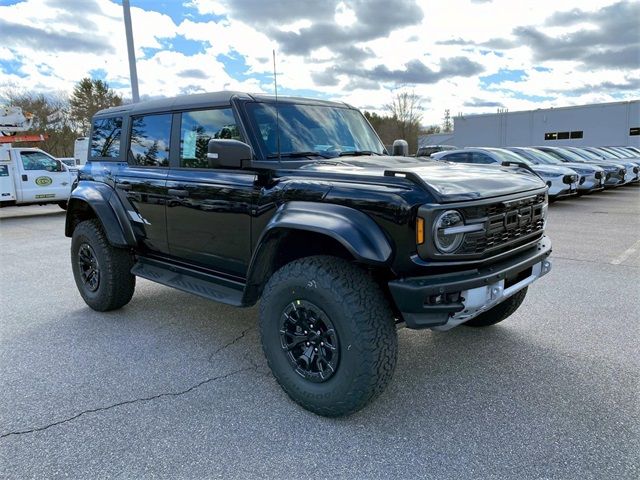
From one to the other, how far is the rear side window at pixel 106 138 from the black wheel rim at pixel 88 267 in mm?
916

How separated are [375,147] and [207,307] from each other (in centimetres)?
225

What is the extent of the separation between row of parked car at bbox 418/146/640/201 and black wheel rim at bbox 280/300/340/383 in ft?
25.5

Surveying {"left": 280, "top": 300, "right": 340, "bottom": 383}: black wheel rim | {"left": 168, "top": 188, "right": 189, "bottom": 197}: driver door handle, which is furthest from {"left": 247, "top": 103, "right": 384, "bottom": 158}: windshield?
{"left": 280, "top": 300, "right": 340, "bottom": 383}: black wheel rim

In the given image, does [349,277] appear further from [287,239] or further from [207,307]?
[207,307]

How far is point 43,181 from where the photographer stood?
41.8ft

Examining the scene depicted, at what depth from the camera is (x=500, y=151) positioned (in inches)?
500

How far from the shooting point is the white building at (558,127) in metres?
36.5

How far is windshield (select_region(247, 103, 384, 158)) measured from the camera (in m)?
3.39

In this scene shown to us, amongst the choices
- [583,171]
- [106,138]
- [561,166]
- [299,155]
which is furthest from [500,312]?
[583,171]

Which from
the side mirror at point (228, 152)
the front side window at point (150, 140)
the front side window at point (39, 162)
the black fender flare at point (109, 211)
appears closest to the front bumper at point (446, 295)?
the side mirror at point (228, 152)

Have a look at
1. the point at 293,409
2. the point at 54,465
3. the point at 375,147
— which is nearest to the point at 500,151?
the point at 375,147

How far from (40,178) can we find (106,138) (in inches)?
382

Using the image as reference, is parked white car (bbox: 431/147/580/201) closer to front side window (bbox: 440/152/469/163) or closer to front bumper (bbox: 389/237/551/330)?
front side window (bbox: 440/152/469/163)

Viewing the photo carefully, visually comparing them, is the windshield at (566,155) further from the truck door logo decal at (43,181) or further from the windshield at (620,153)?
the truck door logo decal at (43,181)
